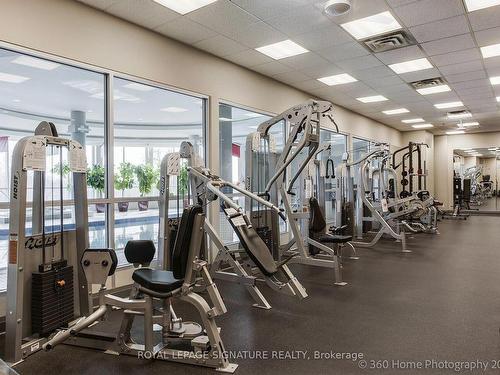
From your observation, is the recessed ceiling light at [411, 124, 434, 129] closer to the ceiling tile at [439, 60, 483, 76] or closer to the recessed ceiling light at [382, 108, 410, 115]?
the recessed ceiling light at [382, 108, 410, 115]

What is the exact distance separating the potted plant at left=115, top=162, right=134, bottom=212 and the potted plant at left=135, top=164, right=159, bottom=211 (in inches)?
5.9

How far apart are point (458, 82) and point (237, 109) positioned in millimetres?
4247

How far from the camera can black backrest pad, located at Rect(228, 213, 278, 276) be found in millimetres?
3021

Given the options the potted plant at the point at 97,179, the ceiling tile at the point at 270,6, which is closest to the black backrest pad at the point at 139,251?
the potted plant at the point at 97,179

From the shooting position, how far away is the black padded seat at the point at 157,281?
238 cm

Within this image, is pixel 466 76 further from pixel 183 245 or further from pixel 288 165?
pixel 183 245

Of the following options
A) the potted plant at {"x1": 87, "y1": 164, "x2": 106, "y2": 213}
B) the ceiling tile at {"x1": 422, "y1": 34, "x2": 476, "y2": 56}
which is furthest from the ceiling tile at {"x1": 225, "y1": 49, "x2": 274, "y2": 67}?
the potted plant at {"x1": 87, "y1": 164, "x2": 106, "y2": 213}

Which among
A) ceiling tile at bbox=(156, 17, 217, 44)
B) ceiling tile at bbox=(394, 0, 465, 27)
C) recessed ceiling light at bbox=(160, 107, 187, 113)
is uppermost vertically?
ceiling tile at bbox=(156, 17, 217, 44)

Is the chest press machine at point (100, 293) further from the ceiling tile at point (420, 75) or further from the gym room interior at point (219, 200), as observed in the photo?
the ceiling tile at point (420, 75)

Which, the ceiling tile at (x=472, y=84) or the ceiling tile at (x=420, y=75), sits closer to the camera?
the ceiling tile at (x=420, y=75)

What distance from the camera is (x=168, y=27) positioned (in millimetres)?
4305

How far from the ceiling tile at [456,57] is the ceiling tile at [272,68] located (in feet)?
7.29

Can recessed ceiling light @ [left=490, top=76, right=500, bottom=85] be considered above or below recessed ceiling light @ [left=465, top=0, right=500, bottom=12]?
above

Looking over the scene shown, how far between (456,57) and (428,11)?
193cm
